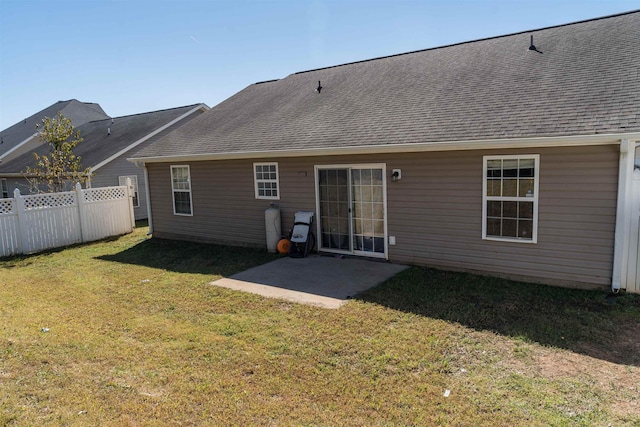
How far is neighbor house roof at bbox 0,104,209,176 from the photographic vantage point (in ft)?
56.7

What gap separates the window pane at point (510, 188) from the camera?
7.11 metres

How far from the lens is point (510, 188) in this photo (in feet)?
23.5

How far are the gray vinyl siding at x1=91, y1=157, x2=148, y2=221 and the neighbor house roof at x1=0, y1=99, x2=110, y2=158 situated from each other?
9978mm

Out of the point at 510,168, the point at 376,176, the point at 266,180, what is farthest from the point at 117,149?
the point at 510,168

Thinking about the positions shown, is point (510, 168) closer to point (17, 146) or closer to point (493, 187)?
point (493, 187)

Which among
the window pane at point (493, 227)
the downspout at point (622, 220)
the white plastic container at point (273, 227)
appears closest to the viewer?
the downspout at point (622, 220)

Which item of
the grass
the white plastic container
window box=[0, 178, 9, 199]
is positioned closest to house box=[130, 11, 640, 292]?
the white plastic container

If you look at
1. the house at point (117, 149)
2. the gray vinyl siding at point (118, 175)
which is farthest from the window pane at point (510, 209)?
the house at point (117, 149)

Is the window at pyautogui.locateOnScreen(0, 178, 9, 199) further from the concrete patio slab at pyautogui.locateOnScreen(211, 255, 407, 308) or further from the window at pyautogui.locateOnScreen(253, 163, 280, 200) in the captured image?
the concrete patio slab at pyautogui.locateOnScreen(211, 255, 407, 308)

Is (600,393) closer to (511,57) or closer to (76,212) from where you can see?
(511,57)

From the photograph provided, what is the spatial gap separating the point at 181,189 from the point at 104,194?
10.6ft

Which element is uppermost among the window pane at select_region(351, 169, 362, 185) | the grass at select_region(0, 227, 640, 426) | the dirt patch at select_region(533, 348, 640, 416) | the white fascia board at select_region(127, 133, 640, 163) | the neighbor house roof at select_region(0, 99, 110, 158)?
the neighbor house roof at select_region(0, 99, 110, 158)

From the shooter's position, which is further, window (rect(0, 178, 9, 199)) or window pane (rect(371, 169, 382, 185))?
window (rect(0, 178, 9, 199))

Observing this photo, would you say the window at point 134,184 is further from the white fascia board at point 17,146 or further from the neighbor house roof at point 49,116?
the neighbor house roof at point 49,116
